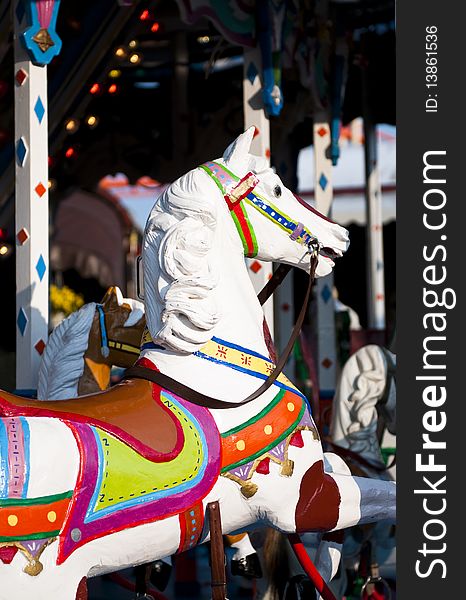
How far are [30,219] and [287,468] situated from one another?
2.57m

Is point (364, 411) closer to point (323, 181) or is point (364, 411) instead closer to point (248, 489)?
point (248, 489)

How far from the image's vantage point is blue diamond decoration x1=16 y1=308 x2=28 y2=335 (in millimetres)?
6043

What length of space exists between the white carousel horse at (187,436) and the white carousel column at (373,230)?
7393mm

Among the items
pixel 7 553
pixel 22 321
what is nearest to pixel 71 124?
pixel 22 321

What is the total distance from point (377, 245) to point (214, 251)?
7.91 meters

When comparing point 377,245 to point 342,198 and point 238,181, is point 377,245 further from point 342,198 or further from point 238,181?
point 342,198

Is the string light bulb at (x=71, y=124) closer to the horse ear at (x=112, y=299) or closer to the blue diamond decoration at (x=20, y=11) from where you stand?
the blue diamond decoration at (x=20, y=11)

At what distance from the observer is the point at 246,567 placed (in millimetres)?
4695

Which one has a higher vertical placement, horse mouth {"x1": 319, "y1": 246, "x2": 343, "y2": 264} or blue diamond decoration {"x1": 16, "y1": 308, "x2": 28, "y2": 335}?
horse mouth {"x1": 319, "y1": 246, "x2": 343, "y2": 264}

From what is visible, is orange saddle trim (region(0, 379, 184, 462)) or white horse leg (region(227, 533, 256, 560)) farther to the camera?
white horse leg (region(227, 533, 256, 560))

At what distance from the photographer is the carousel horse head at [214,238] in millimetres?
4055

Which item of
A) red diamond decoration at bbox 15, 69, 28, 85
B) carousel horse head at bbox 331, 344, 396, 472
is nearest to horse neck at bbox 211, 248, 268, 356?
carousel horse head at bbox 331, 344, 396, 472

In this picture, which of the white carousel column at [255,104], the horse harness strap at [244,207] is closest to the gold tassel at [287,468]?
the horse harness strap at [244,207]

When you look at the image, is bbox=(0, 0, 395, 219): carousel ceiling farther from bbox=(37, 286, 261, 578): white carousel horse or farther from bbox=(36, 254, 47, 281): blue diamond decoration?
bbox=(37, 286, 261, 578): white carousel horse
